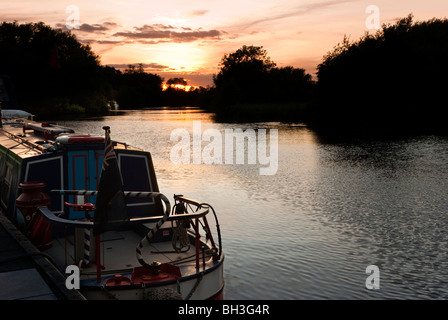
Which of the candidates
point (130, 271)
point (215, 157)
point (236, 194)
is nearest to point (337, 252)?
point (130, 271)

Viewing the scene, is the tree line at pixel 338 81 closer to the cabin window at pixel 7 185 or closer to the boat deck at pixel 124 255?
the cabin window at pixel 7 185

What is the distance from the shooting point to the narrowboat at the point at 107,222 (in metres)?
9.27

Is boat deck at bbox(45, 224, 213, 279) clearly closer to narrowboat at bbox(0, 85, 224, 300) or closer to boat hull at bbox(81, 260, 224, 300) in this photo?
narrowboat at bbox(0, 85, 224, 300)

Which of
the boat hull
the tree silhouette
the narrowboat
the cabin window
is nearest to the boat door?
the narrowboat

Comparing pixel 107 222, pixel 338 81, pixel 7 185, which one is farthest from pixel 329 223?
pixel 338 81

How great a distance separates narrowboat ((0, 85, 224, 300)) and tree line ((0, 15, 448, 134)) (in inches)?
1560

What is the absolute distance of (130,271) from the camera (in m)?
10.3

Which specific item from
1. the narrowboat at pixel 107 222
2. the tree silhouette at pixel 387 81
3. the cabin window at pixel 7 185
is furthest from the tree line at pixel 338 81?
the narrowboat at pixel 107 222

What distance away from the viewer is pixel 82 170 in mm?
12984

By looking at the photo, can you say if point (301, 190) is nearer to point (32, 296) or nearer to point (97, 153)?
point (97, 153)

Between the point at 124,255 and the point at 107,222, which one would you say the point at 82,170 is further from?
the point at 107,222

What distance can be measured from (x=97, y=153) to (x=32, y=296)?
5.35 metres

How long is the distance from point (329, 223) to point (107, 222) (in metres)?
12.9

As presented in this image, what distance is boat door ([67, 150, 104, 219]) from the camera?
12.9 metres
